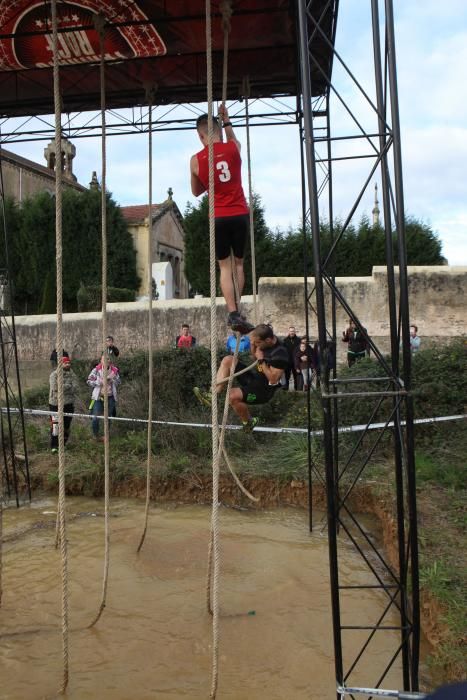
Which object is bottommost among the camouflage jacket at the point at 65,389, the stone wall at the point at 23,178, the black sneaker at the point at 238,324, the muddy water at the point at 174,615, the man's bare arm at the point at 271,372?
the muddy water at the point at 174,615

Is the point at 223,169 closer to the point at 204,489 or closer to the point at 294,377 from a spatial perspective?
the point at 204,489

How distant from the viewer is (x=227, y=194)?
15.2ft

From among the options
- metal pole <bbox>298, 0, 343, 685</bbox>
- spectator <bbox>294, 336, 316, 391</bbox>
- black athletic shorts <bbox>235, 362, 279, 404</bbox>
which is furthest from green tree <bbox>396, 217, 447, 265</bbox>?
metal pole <bbox>298, 0, 343, 685</bbox>

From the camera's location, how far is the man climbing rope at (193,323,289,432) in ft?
18.4

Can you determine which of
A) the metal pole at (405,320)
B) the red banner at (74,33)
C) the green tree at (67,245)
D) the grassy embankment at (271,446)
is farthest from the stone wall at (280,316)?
the metal pole at (405,320)

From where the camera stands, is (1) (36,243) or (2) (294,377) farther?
(1) (36,243)

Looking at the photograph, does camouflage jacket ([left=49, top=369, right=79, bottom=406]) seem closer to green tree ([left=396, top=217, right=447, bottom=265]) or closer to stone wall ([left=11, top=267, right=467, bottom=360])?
stone wall ([left=11, top=267, right=467, bottom=360])

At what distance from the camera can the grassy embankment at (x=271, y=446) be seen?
7.46 meters

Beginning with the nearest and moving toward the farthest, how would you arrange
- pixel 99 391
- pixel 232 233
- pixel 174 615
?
pixel 232 233, pixel 174 615, pixel 99 391

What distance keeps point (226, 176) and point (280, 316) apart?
34.1ft

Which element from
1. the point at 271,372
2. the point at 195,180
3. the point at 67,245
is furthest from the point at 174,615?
the point at 67,245

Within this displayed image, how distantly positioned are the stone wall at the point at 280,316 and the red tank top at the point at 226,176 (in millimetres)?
8683

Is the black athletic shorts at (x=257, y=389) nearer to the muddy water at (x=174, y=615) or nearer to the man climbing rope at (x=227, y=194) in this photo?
the man climbing rope at (x=227, y=194)

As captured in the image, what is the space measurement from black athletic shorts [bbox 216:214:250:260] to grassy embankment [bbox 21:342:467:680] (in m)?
3.40
